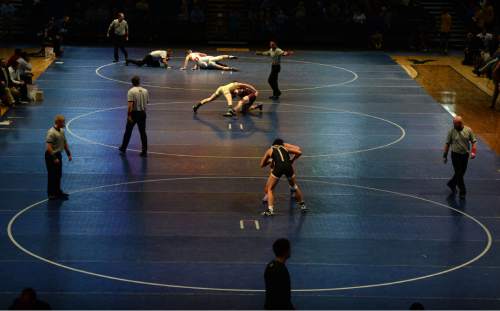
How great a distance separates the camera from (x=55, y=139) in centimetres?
2142

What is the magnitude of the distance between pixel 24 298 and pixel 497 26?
125 ft

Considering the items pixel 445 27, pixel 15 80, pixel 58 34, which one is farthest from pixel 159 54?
pixel 445 27

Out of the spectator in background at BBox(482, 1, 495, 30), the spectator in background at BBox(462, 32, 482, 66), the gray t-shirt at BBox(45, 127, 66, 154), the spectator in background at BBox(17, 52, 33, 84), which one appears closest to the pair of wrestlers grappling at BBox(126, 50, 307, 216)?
the gray t-shirt at BBox(45, 127, 66, 154)

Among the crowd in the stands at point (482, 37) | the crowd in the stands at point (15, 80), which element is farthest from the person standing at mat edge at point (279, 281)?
the crowd in the stands at point (482, 37)

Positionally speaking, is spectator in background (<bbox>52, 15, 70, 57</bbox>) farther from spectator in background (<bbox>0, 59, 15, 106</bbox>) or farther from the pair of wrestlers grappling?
spectator in background (<bbox>0, 59, 15, 106</bbox>)

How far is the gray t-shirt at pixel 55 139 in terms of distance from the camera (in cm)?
2138

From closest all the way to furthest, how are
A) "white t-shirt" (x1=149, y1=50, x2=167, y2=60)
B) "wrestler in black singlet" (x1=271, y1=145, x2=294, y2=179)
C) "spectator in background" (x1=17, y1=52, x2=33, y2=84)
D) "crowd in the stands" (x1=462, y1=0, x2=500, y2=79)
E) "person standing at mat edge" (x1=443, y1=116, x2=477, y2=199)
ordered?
"wrestler in black singlet" (x1=271, y1=145, x2=294, y2=179)
"person standing at mat edge" (x1=443, y1=116, x2=477, y2=199)
"spectator in background" (x1=17, y1=52, x2=33, y2=84)
"crowd in the stands" (x1=462, y1=0, x2=500, y2=79)
"white t-shirt" (x1=149, y1=50, x2=167, y2=60)

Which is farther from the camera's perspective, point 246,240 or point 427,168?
point 427,168


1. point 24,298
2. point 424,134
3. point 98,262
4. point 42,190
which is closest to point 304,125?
point 424,134

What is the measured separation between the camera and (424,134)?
29703 millimetres

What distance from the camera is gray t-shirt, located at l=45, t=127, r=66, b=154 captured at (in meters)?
21.4

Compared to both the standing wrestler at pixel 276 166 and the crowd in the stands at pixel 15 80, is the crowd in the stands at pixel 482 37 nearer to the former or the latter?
the crowd in the stands at pixel 15 80

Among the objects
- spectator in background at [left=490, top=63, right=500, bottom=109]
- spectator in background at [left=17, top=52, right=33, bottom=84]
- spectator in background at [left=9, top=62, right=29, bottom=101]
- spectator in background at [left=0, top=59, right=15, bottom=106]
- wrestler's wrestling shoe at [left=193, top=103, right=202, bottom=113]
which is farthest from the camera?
spectator in background at [left=17, top=52, right=33, bottom=84]

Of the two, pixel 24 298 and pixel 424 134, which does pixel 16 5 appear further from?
pixel 24 298
